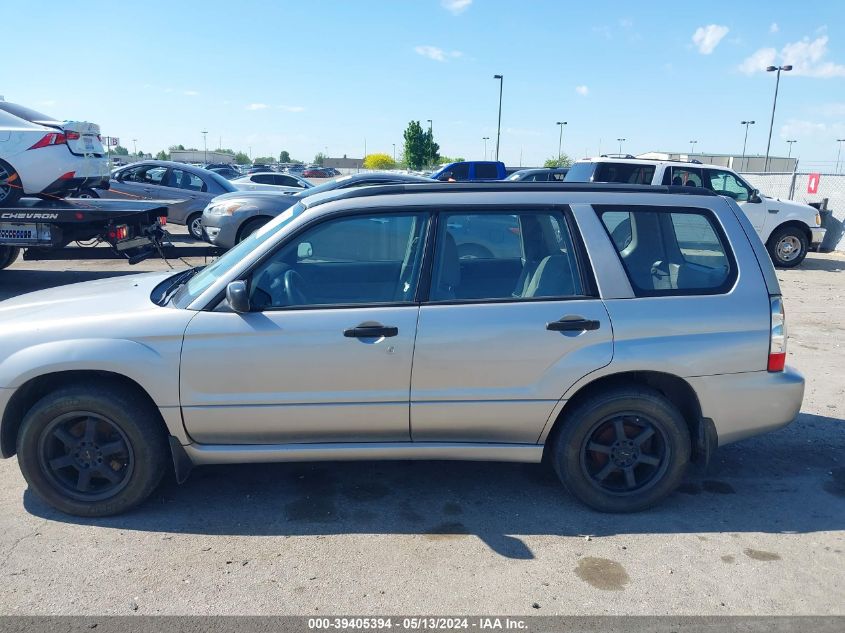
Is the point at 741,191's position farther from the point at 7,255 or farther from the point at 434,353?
the point at 7,255

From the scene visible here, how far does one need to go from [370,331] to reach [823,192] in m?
17.1

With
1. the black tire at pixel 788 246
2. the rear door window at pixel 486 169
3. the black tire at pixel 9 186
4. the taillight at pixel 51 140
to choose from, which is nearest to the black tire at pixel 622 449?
the taillight at pixel 51 140

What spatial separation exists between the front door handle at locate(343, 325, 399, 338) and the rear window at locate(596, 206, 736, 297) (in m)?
1.37

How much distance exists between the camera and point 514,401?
3725 mm

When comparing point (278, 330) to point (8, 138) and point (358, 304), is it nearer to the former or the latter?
point (358, 304)

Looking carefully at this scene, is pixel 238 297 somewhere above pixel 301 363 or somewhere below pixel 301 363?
above

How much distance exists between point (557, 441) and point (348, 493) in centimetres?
128

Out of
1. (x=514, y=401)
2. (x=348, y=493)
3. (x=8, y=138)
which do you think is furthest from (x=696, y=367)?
(x=8, y=138)

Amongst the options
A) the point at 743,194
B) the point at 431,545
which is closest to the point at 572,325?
the point at 431,545

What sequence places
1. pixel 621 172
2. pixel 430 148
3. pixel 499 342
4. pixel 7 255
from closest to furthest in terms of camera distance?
pixel 499 342 < pixel 7 255 < pixel 621 172 < pixel 430 148

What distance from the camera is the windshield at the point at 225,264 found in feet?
12.5

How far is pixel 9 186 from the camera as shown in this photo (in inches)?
358

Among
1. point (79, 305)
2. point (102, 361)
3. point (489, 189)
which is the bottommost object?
point (102, 361)

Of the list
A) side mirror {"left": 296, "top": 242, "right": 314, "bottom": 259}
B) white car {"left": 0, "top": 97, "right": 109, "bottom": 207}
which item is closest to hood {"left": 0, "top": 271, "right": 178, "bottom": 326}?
side mirror {"left": 296, "top": 242, "right": 314, "bottom": 259}
